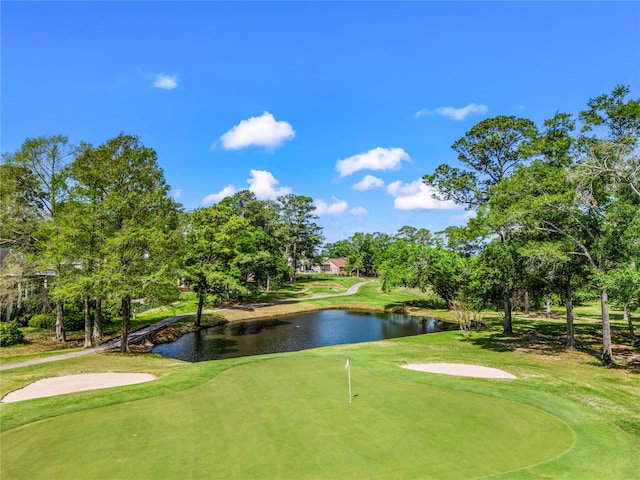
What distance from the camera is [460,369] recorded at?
18.8 meters

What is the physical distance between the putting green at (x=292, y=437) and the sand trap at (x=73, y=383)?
4340mm

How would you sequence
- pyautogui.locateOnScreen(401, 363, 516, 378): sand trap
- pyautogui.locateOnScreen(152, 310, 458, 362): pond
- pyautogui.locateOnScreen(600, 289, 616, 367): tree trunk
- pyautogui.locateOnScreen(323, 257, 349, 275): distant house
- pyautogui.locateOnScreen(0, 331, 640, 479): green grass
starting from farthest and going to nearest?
pyautogui.locateOnScreen(323, 257, 349, 275): distant house → pyautogui.locateOnScreen(152, 310, 458, 362): pond → pyautogui.locateOnScreen(600, 289, 616, 367): tree trunk → pyautogui.locateOnScreen(401, 363, 516, 378): sand trap → pyautogui.locateOnScreen(0, 331, 640, 479): green grass

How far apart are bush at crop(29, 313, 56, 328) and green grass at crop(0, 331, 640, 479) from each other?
666 inches

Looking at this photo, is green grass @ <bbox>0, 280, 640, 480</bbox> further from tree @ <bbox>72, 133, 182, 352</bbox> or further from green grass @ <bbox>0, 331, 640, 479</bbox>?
tree @ <bbox>72, 133, 182, 352</bbox>

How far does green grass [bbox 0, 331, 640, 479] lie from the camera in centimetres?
823

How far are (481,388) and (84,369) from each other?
18802 mm

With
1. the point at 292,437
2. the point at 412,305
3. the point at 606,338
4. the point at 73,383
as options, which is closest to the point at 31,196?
the point at 73,383

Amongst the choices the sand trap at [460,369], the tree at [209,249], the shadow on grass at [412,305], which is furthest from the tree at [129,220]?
the shadow on grass at [412,305]

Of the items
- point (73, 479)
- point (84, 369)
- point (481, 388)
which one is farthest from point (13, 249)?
point (481, 388)

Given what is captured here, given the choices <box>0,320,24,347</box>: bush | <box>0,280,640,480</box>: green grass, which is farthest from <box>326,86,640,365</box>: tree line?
<box>0,320,24,347</box>: bush

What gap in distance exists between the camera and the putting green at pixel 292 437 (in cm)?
809

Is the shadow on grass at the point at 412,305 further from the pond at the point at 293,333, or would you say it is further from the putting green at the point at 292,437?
the putting green at the point at 292,437

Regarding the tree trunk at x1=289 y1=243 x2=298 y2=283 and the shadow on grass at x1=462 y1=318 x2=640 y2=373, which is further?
the tree trunk at x1=289 y1=243 x2=298 y2=283

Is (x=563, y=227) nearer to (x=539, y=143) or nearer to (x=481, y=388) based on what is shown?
(x=539, y=143)
